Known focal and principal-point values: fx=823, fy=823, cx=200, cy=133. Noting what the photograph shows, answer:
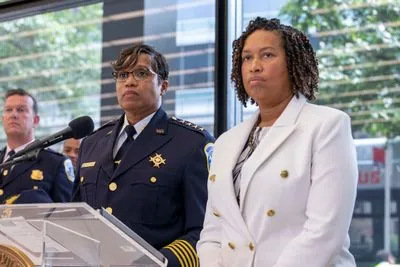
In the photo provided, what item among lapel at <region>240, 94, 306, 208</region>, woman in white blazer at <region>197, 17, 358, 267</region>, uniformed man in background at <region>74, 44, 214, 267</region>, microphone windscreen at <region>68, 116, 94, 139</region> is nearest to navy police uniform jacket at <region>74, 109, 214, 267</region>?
uniformed man in background at <region>74, 44, 214, 267</region>

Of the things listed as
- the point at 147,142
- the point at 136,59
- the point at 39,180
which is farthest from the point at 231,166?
the point at 39,180

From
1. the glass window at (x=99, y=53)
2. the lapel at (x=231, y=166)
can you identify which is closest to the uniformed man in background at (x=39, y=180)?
the glass window at (x=99, y=53)

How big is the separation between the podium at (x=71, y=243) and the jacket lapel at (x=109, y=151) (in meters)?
0.79

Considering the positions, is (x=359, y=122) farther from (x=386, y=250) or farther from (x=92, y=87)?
(x=92, y=87)

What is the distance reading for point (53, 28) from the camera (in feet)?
17.7

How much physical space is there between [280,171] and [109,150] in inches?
39.4

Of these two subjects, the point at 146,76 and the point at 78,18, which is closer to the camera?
the point at 146,76

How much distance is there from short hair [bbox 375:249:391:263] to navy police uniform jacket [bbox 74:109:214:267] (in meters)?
1.09

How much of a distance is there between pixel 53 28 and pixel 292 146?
3.49 meters

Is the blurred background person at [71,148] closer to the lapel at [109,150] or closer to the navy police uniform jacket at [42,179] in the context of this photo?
the navy police uniform jacket at [42,179]

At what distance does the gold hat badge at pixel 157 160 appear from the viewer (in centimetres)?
291

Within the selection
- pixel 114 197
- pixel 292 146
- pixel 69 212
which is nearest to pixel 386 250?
pixel 114 197

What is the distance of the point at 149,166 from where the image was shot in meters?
2.91

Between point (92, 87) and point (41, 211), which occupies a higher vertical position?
point (92, 87)
